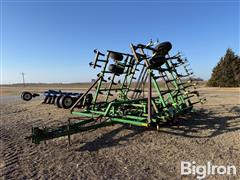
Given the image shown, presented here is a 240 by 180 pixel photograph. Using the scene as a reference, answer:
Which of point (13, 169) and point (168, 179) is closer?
point (168, 179)

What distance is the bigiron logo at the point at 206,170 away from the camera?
3836 millimetres

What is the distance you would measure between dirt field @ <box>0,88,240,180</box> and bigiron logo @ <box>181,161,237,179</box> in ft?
0.34

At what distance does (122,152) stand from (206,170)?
1.86 meters

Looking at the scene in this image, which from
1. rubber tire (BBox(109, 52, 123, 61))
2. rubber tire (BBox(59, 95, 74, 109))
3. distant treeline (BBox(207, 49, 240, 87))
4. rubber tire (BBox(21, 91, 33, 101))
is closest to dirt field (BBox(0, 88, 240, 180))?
rubber tire (BBox(109, 52, 123, 61))

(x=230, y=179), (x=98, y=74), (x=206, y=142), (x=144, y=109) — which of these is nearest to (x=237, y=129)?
(x=206, y=142)

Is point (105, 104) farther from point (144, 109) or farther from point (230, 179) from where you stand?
point (230, 179)

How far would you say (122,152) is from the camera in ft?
16.3

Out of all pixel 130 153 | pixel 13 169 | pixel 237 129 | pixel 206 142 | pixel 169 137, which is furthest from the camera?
pixel 237 129

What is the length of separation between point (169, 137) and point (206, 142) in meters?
0.99

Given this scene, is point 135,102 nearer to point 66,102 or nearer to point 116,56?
point 116,56

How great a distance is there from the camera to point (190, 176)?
3.77 m

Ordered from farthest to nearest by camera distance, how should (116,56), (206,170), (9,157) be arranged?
(116,56)
(9,157)
(206,170)

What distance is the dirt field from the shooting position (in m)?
3.93

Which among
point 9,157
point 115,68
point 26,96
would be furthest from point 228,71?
point 9,157
